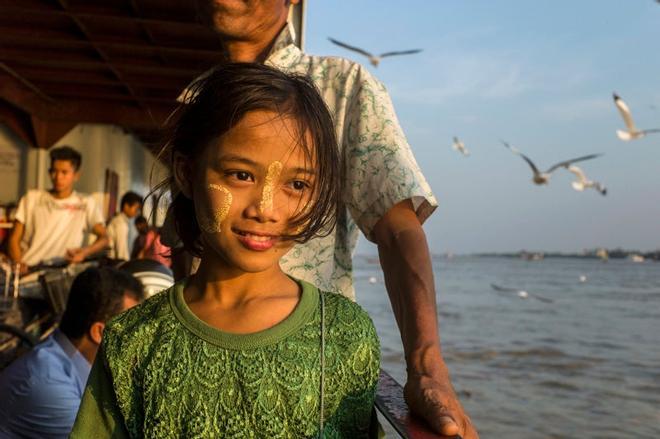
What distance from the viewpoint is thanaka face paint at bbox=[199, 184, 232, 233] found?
1.27 metres

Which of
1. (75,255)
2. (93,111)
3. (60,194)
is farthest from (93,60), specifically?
(75,255)

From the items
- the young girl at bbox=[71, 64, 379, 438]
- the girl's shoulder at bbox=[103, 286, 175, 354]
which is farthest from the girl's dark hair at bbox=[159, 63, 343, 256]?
the girl's shoulder at bbox=[103, 286, 175, 354]

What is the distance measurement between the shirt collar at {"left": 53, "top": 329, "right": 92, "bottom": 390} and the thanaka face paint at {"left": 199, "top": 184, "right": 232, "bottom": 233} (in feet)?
6.72

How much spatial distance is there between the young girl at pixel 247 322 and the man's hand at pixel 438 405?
0.07 meters

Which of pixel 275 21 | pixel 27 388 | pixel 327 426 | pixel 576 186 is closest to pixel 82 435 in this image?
pixel 327 426

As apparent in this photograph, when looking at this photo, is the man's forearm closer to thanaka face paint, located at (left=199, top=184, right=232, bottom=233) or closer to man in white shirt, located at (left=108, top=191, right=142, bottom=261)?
thanaka face paint, located at (left=199, top=184, right=232, bottom=233)

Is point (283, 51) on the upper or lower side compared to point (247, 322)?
upper

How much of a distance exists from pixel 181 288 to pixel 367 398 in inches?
13.7

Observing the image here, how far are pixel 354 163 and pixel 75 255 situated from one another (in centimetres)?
498

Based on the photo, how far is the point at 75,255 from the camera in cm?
634

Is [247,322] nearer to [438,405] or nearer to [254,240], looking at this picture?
[254,240]

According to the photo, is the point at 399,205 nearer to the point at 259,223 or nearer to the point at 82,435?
the point at 259,223

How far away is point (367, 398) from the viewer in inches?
50.7

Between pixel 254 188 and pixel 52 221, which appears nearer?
pixel 254 188
